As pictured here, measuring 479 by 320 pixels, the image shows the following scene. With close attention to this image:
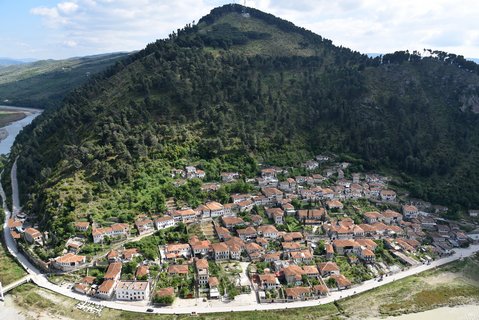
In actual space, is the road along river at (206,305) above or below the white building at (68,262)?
below

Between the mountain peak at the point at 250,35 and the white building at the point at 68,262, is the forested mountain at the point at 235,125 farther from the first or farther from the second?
the white building at the point at 68,262

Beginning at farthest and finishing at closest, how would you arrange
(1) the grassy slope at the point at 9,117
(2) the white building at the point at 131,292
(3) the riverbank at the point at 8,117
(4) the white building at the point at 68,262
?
(1) the grassy slope at the point at 9,117 → (3) the riverbank at the point at 8,117 → (4) the white building at the point at 68,262 → (2) the white building at the point at 131,292

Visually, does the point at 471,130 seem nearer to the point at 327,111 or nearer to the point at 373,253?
the point at 327,111

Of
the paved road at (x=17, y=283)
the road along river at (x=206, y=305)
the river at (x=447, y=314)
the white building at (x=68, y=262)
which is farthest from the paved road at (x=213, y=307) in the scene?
the river at (x=447, y=314)

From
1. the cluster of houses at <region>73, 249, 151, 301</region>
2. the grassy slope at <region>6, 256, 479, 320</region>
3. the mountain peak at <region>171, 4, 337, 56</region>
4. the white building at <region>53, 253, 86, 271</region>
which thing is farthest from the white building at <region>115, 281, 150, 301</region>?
the mountain peak at <region>171, 4, 337, 56</region>

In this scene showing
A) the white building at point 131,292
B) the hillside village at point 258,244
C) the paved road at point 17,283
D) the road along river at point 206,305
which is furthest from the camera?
the hillside village at point 258,244

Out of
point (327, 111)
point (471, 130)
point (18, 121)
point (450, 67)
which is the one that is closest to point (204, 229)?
point (327, 111)

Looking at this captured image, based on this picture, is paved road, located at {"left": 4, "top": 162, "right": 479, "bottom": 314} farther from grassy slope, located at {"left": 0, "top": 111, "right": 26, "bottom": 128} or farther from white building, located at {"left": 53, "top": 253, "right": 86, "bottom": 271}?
grassy slope, located at {"left": 0, "top": 111, "right": 26, "bottom": 128}
